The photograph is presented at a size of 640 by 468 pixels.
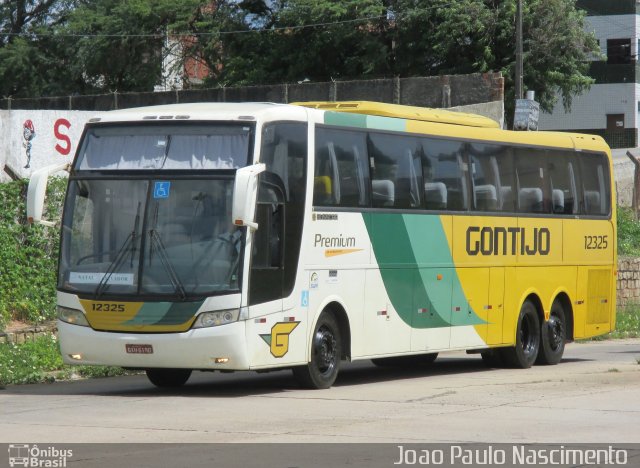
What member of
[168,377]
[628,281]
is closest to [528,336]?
[168,377]

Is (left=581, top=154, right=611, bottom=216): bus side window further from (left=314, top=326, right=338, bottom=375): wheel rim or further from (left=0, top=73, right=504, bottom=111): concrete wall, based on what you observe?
(left=0, top=73, right=504, bottom=111): concrete wall

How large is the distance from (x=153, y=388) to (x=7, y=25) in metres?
60.6

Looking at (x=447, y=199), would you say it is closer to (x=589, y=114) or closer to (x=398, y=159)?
(x=398, y=159)

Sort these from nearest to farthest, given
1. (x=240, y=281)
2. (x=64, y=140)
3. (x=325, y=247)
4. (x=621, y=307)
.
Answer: (x=240, y=281)
(x=325, y=247)
(x=64, y=140)
(x=621, y=307)

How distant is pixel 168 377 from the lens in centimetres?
1658

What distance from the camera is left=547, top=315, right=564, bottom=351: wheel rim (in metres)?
20.9

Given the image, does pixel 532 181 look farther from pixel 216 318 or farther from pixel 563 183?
pixel 216 318

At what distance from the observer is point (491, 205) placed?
63.6ft

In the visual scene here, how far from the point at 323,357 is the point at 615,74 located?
6563 cm

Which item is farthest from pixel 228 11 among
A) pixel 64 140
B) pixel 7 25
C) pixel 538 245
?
pixel 538 245

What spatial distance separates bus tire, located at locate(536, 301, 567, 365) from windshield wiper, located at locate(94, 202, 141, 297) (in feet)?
26.8
